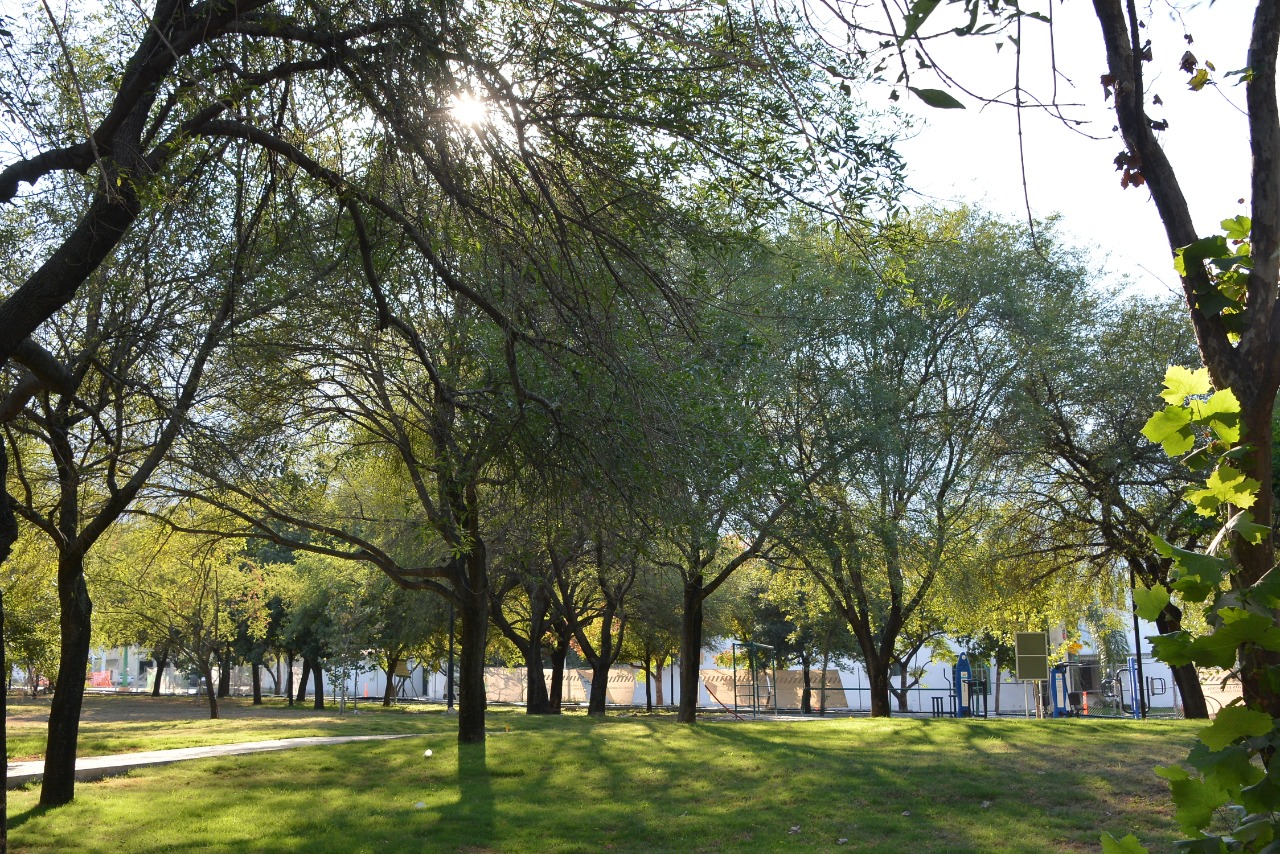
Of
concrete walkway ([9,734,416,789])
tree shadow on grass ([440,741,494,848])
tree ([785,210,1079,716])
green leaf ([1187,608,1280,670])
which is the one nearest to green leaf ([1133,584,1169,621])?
green leaf ([1187,608,1280,670])

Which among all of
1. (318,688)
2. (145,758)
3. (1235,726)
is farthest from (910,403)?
(318,688)

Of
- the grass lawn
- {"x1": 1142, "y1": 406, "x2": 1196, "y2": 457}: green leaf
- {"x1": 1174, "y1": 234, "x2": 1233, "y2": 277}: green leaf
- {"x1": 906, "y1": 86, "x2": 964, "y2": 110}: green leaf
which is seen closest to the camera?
{"x1": 906, "y1": 86, "x2": 964, "y2": 110}: green leaf

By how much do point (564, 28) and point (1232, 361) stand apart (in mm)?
5163

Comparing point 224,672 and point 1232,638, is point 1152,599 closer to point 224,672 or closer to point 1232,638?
point 1232,638

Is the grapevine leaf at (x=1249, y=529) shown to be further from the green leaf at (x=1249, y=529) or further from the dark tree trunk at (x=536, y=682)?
the dark tree trunk at (x=536, y=682)

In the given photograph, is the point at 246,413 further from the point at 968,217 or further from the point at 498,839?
the point at 968,217

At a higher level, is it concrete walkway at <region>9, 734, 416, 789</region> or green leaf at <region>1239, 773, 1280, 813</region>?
green leaf at <region>1239, 773, 1280, 813</region>

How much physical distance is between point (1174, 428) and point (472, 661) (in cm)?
1624

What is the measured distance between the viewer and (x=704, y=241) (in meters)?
7.79

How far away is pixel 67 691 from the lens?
39.1 ft

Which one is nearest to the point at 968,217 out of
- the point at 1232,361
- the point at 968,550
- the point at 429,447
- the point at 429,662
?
the point at 968,550

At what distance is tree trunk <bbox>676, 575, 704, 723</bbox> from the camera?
71.9 ft

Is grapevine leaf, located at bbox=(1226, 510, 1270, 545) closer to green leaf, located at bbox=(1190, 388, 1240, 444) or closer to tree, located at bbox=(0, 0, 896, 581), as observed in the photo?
green leaf, located at bbox=(1190, 388, 1240, 444)

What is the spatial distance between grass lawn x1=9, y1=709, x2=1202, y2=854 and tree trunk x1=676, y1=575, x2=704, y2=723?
375cm
